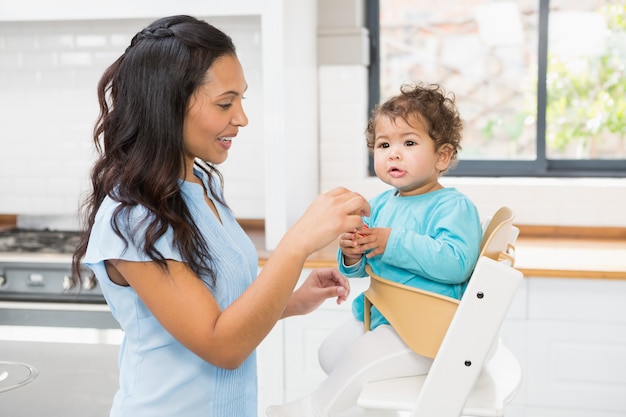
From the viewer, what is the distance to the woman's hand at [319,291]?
1.58 metres

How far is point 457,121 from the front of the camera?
1558 millimetres

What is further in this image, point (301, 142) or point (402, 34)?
point (402, 34)

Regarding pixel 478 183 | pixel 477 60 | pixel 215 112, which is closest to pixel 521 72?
pixel 477 60

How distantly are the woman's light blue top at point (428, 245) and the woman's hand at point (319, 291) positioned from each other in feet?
0.15

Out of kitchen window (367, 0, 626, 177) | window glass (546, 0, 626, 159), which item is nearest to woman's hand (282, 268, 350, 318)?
kitchen window (367, 0, 626, 177)

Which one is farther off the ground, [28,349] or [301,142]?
[301,142]

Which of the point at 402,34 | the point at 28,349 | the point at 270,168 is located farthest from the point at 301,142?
the point at 28,349

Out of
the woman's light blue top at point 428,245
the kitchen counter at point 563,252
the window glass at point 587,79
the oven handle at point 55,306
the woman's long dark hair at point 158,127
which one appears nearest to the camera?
the woman's long dark hair at point 158,127

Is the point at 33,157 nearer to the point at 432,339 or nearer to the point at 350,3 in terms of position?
the point at 350,3

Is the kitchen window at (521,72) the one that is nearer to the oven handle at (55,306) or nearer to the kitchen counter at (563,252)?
the kitchen counter at (563,252)

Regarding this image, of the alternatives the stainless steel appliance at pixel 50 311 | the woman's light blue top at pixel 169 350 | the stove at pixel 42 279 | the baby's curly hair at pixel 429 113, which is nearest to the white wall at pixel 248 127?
the stainless steel appliance at pixel 50 311

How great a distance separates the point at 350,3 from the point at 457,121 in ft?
6.19

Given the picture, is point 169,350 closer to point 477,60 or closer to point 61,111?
point 61,111

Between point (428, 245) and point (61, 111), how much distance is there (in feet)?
7.80
